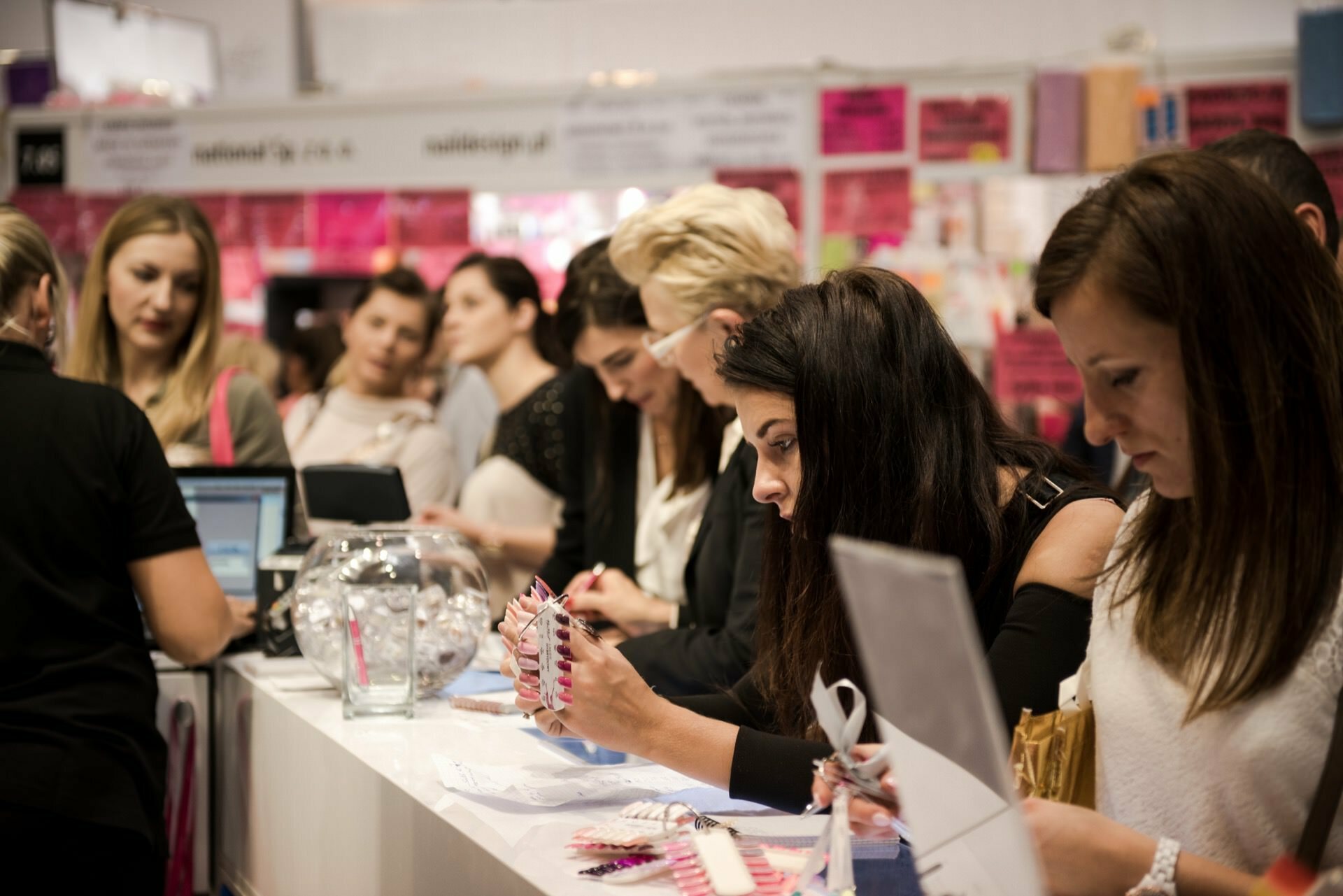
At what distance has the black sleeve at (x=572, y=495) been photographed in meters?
3.12

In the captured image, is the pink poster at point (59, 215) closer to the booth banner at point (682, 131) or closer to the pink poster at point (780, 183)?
the booth banner at point (682, 131)

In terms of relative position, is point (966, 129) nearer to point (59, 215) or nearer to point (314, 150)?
point (314, 150)

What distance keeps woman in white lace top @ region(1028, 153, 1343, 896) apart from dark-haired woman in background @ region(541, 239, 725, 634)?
1.29 meters

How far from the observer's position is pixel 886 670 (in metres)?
0.92

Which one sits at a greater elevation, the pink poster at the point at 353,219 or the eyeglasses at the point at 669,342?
the pink poster at the point at 353,219

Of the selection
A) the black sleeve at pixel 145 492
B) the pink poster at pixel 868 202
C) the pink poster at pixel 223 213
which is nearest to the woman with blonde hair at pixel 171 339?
the black sleeve at pixel 145 492

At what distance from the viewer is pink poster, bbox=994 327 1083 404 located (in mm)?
4055

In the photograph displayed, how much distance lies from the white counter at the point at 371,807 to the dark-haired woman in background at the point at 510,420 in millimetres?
864

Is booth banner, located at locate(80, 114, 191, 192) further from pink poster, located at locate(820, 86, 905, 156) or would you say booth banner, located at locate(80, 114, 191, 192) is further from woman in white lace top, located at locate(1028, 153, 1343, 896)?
woman in white lace top, located at locate(1028, 153, 1343, 896)

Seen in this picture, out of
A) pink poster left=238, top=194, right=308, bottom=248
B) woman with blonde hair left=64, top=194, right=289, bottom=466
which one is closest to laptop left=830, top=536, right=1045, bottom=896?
woman with blonde hair left=64, top=194, right=289, bottom=466

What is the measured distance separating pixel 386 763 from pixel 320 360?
4.13 metres

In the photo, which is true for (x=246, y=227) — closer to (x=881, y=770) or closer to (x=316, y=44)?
(x=316, y=44)

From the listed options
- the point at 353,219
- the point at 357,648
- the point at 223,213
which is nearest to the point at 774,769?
the point at 357,648

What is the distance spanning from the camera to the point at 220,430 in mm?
3057
